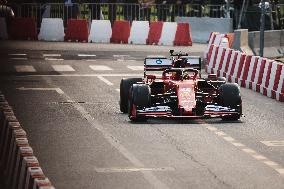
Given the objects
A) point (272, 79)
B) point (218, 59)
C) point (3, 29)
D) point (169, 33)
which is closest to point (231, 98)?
point (272, 79)

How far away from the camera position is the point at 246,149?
56.0 feet

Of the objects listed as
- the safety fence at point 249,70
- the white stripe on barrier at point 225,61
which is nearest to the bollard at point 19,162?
the safety fence at point 249,70

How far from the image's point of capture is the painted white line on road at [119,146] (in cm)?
1388

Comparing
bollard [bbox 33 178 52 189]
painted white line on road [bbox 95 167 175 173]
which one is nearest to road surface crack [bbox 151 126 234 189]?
painted white line on road [bbox 95 167 175 173]

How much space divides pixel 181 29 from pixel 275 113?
77.7 ft

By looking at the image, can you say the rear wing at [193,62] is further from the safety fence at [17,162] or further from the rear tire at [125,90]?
the safety fence at [17,162]

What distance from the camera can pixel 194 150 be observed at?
55.3 ft

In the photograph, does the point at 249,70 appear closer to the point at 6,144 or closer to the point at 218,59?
the point at 218,59

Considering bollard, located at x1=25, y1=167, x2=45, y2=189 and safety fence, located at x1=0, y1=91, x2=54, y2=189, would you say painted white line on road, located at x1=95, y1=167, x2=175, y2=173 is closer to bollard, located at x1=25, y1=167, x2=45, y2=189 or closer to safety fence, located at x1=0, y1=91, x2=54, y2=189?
safety fence, located at x1=0, y1=91, x2=54, y2=189

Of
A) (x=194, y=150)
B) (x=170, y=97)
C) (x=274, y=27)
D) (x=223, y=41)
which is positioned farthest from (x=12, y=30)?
(x=194, y=150)

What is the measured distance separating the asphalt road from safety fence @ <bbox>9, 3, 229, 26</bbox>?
21.3 meters

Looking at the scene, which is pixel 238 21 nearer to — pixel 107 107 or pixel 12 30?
pixel 12 30

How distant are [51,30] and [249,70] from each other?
2166 centimetres

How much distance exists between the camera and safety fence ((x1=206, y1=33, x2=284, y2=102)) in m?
25.8
